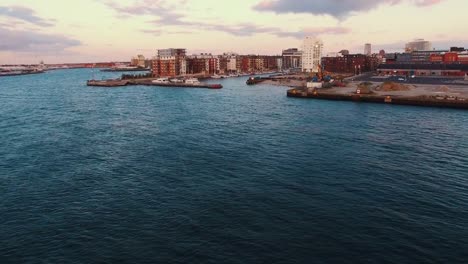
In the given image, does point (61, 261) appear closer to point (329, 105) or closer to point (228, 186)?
point (228, 186)

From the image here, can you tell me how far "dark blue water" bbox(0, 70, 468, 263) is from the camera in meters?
21.4

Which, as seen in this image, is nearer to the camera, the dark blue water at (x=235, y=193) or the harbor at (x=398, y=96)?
the dark blue water at (x=235, y=193)

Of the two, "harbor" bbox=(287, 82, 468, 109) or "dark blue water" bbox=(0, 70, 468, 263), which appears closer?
"dark blue water" bbox=(0, 70, 468, 263)

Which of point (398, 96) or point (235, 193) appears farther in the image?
point (398, 96)

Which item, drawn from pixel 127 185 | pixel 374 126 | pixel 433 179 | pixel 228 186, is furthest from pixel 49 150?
pixel 374 126

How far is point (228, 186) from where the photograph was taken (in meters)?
31.0

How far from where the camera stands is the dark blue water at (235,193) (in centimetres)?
2141

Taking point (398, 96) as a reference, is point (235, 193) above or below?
below

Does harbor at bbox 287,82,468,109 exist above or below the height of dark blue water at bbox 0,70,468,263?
above

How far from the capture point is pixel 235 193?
29438 millimetres

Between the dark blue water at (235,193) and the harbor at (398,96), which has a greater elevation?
the harbor at (398,96)

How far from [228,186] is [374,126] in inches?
1349

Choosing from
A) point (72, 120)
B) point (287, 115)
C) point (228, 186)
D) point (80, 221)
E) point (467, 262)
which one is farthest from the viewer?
point (287, 115)

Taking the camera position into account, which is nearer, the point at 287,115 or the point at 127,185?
the point at 127,185
